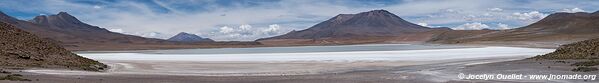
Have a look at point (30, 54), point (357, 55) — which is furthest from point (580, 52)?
point (30, 54)

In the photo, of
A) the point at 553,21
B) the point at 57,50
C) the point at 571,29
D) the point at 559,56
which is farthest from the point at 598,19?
the point at 57,50

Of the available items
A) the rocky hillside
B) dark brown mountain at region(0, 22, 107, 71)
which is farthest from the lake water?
dark brown mountain at region(0, 22, 107, 71)

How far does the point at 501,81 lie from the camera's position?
59.7 feet

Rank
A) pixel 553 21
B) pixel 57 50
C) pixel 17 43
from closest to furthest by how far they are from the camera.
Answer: pixel 17 43 < pixel 57 50 < pixel 553 21

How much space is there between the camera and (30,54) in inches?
1229

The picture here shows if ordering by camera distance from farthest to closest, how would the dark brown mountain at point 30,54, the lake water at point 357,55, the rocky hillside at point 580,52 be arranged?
the lake water at point 357,55 < the rocky hillside at point 580,52 < the dark brown mountain at point 30,54

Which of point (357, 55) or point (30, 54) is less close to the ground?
point (30, 54)

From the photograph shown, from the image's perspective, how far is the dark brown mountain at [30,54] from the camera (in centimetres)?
2878

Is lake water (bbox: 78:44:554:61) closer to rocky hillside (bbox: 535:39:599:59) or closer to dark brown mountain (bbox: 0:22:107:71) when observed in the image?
rocky hillside (bbox: 535:39:599:59)

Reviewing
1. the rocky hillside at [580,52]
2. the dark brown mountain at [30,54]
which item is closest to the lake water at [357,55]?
the rocky hillside at [580,52]

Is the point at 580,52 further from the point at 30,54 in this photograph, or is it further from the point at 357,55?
the point at 30,54

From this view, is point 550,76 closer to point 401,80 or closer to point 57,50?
point 401,80

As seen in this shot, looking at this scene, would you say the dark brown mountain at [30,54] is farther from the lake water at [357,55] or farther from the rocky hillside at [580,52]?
the rocky hillside at [580,52]

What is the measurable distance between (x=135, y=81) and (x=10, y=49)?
1303 centimetres
